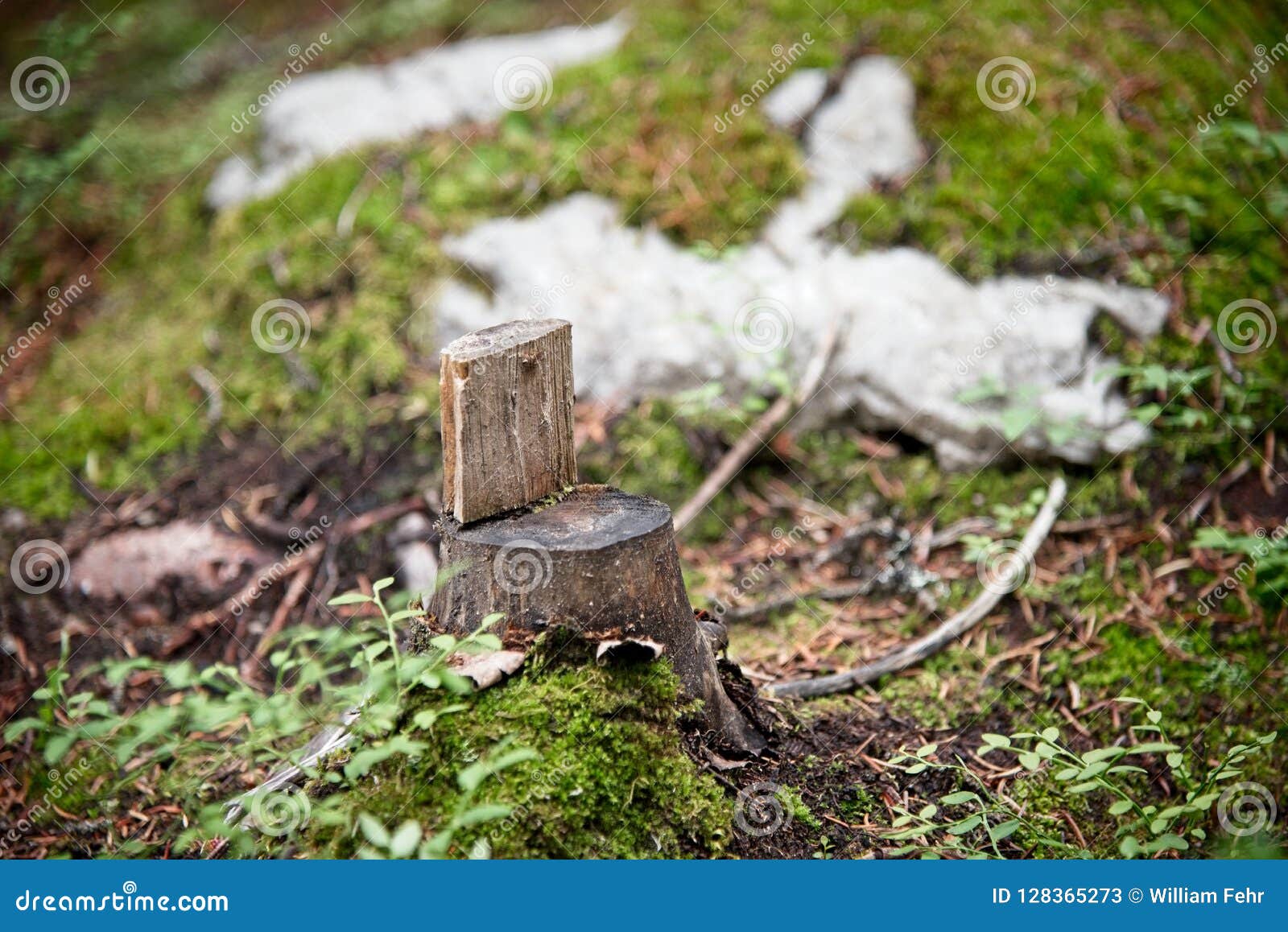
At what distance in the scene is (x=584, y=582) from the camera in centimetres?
251

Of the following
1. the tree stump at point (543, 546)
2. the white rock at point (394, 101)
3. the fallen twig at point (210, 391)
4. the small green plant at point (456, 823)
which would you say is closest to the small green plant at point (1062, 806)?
the tree stump at point (543, 546)

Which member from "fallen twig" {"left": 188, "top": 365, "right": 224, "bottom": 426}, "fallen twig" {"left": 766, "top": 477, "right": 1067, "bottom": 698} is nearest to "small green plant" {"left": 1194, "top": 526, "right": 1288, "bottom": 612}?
"fallen twig" {"left": 766, "top": 477, "right": 1067, "bottom": 698}

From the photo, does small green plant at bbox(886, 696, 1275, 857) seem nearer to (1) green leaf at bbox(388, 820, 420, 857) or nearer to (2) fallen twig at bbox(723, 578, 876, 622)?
(2) fallen twig at bbox(723, 578, 876, 622)

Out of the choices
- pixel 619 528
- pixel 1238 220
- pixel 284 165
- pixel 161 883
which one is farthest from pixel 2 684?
pixel 1238 220

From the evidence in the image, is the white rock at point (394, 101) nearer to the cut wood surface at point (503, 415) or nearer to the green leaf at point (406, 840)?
the cut wood surface at point (503, 415)

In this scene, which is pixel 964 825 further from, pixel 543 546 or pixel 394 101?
pixel 394 101

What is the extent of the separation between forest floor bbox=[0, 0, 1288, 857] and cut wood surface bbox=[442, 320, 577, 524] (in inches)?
21.8

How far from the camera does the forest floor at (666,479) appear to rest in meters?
2.52

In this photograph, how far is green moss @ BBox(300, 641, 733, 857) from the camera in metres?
2.26

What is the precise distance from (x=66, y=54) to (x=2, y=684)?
3.51 metres

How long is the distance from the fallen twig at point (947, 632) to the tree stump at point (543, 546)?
1.84 feet

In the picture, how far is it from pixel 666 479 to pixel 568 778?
2304mm

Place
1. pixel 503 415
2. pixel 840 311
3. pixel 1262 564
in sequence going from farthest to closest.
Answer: pixel 840 311
pixel 1262 564
pixel 503 415

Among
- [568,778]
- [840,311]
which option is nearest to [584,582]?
[568,778]
